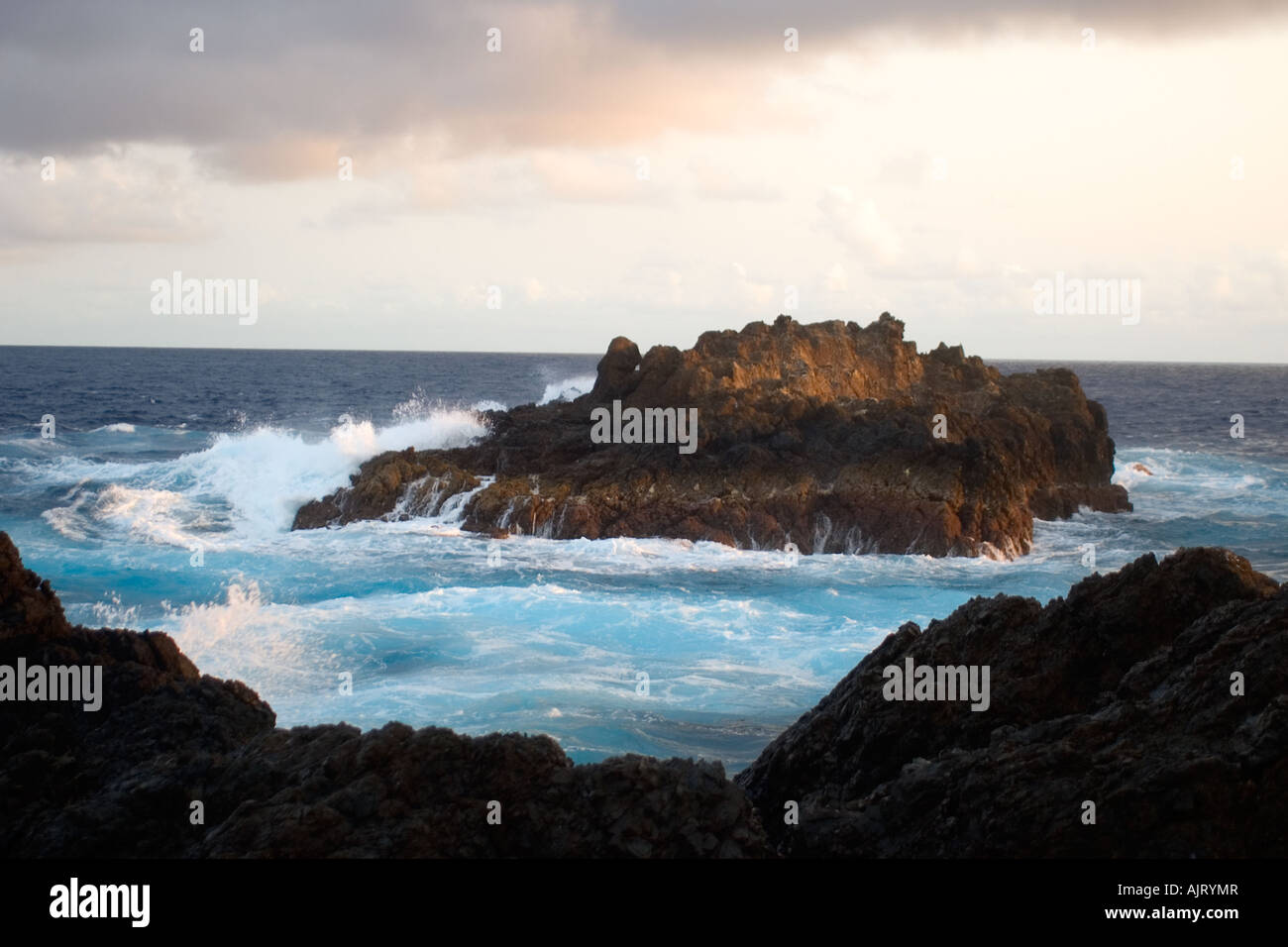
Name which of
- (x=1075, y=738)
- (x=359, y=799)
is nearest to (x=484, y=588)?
(x=359, y=799)

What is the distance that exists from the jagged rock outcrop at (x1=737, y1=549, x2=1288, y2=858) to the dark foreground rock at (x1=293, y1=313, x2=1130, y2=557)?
15847 millimetres

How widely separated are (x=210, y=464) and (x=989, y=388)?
2292 centimetres

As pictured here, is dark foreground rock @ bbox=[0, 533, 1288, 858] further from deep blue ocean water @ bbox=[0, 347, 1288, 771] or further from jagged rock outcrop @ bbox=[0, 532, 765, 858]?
deep blue ocean water @ bbox=[0, 347, 1288, 771]

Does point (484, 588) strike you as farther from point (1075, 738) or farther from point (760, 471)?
point (1075, 738)

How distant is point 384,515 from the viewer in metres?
24.7

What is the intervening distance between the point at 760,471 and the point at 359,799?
19516 millimetres

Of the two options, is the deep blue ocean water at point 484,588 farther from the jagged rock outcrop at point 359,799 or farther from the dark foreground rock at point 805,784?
the jagged rock outcrop at point 359,799

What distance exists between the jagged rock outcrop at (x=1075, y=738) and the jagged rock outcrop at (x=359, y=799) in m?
0.86

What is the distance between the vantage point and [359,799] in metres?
4.77

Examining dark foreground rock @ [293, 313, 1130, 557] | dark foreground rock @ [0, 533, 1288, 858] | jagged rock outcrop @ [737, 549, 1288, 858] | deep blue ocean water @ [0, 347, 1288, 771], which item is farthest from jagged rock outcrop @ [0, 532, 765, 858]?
dark foreground rock @ [293, 313, 1130, 557]

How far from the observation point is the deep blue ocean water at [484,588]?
39.6 feet

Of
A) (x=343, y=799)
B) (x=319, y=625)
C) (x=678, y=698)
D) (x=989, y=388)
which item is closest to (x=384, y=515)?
(x=319, y=625)

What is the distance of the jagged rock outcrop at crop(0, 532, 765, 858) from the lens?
467cm

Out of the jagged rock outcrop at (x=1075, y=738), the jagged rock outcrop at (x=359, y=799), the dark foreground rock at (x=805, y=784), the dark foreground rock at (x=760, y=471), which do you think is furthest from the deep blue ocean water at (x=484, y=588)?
the jagged rock outcrop at (x=359, y=799)
